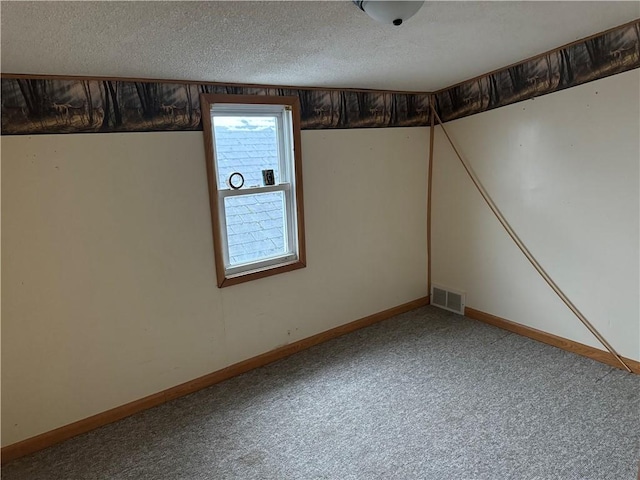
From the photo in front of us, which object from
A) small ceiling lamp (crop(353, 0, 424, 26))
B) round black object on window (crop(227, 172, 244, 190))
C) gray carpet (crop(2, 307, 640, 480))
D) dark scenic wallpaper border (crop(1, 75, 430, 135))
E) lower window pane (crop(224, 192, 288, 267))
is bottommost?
gray carpet (crop(2, 307, 640, 480))

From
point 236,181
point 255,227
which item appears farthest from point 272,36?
point 255,227

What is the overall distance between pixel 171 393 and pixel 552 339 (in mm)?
2709

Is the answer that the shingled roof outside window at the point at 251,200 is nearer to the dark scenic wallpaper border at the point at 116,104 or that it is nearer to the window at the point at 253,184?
the window at the point at 253,184

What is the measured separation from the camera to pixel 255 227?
2.97 m

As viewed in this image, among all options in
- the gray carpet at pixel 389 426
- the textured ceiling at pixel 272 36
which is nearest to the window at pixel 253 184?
the textured ceiling at pixel 272 36

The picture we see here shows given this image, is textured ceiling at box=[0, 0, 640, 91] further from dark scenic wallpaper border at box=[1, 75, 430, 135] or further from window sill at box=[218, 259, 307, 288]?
window sill at box=[218, 259, 307, 288]

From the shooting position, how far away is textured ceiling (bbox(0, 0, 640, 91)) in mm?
1518

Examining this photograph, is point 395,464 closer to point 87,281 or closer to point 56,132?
point 87,281

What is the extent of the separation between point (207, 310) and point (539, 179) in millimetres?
2504

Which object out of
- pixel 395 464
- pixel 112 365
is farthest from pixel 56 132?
pixel 395 464

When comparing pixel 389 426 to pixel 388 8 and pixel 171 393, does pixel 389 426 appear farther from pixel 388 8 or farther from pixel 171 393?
pixel 388 8

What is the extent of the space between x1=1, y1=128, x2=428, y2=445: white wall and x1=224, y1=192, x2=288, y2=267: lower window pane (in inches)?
7.5

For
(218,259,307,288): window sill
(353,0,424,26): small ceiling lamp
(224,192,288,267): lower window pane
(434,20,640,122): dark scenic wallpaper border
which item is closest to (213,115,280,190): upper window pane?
(224,192,288,267): lower window pane

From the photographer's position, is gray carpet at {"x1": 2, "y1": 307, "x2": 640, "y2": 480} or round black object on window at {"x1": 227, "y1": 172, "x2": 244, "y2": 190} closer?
gray carpet at {"x1": 2, "y1": 307, "x2": 640, "y2": 480}
